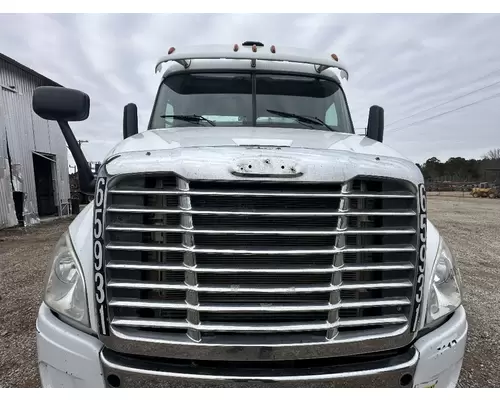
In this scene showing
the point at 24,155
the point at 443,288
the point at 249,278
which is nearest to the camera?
the point at 249,278

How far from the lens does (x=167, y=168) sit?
1828 mm

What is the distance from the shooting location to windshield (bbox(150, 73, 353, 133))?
3.35 metres

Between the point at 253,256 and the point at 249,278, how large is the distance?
13 cm

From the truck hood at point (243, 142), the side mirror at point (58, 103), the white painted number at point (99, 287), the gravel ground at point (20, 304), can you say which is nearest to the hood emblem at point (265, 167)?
the truck hood at point (243, 142)

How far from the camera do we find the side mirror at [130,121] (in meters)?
3.79

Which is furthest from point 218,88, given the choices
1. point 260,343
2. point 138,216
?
point 260,343

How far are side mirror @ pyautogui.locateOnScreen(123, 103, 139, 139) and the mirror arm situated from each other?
122 cm

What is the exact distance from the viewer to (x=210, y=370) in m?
1.85

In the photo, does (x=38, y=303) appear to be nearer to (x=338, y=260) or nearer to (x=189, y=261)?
(x=189, y=261)

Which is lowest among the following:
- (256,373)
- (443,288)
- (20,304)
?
(20,304)

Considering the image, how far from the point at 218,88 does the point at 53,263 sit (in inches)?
87.8

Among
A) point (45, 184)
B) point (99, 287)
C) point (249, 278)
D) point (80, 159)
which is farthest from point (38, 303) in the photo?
point (45, 184)

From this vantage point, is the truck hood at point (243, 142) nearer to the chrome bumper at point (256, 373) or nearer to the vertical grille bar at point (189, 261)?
the vertical grille bar at point (189, 261)

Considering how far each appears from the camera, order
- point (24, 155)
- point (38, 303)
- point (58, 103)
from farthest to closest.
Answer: point (24, 155) → point (38, 303) → point (58, 103)
